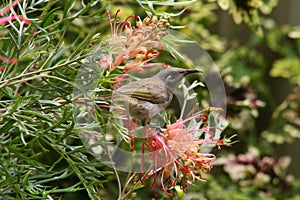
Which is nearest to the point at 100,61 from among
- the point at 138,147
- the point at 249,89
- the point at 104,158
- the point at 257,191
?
the point at 104,158

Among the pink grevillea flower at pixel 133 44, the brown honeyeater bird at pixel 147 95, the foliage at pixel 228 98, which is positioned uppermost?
the pink grevillea flower at pixel 133 44

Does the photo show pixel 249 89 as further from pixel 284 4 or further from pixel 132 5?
pixel 284 4

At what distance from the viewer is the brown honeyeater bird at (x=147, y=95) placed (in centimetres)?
65

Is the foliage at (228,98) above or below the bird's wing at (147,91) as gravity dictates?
below

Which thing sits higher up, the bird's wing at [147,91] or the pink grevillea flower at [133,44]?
the pink grevillea flower at [133,44]

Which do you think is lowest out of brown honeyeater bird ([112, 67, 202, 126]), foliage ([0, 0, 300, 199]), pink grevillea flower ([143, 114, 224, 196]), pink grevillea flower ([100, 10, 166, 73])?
foliage ([0, 0, 300, 199])

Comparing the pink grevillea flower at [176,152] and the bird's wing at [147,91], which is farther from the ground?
the bird's wing at [147,91]

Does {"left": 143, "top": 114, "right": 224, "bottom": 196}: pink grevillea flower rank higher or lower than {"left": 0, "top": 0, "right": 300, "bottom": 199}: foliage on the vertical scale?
higher

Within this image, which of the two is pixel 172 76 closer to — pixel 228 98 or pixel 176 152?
pixel 176 152

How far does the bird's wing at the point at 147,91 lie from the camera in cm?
65

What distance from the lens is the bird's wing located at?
0.65m

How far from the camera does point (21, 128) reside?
677mm

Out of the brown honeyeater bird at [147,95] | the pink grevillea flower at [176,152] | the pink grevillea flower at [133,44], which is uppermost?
the pink grevillea flower at [133,44]

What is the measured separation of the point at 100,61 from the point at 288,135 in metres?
1.52
